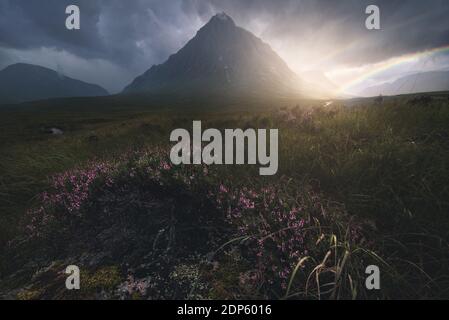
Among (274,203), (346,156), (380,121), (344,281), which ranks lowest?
(344,281)

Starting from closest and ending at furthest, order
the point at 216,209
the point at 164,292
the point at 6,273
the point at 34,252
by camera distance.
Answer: the point at 164,292 → the point at 6,273 → the point at 34,252 → the point at 216,209

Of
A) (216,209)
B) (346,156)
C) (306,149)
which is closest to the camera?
(216,209)

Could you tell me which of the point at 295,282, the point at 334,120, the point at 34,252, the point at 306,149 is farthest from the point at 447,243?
the point at 34,252

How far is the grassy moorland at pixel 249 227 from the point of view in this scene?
1.95 metres

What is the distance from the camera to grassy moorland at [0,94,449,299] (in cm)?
195

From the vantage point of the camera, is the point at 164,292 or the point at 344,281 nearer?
the point at 344,281

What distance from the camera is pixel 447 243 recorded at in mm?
2029

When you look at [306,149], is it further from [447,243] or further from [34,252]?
[34,252]

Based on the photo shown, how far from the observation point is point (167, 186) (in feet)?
10.2

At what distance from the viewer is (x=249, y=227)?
7.82 feet

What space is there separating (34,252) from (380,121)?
5.60 metres

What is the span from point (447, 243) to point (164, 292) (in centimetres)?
243
